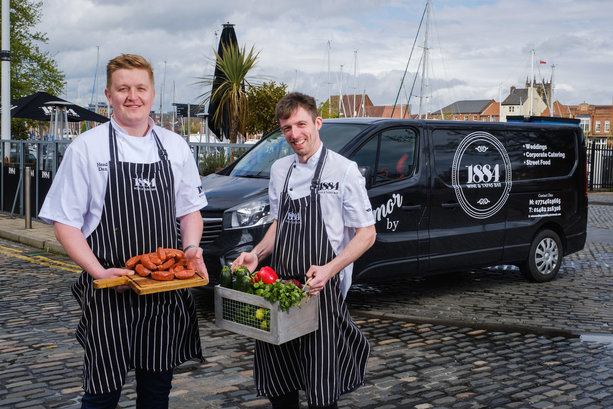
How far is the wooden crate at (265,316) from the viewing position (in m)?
3.02

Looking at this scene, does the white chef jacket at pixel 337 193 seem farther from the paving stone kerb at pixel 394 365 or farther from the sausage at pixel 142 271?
the paving stone kerb at pixel 394 365

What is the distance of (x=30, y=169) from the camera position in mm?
14984

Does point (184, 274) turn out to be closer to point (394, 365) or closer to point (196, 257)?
point (196, 257)

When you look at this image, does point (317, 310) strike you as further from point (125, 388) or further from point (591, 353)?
point (591, 353)

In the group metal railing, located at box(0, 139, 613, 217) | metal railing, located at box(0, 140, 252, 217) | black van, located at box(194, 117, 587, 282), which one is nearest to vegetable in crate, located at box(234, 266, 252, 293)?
black van, located at box(194, 117, 587, 282)

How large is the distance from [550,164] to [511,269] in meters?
1.85

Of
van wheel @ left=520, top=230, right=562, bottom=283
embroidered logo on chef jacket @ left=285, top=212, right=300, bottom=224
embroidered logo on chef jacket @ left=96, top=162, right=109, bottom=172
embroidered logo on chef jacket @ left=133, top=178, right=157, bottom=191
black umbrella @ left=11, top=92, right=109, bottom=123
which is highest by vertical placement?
black umbrella @ left=11, top=92, right=109, bottom=123

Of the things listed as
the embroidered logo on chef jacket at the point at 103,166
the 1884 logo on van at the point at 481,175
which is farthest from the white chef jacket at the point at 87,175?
the 1884 logo on van at the point at 481,175

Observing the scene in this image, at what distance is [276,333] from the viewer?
302cm

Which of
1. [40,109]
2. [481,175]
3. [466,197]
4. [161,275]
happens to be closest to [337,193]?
[161,275]

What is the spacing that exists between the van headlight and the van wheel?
13.1ft

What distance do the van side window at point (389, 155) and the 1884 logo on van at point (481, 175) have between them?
658 mm

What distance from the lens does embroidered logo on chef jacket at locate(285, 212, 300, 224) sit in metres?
3.42

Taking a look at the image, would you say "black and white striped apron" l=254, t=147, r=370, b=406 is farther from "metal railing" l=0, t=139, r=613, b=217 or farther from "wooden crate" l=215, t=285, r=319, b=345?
"metal railing" l=0, t=139, r=613, b=217
